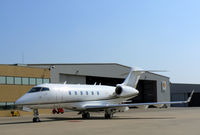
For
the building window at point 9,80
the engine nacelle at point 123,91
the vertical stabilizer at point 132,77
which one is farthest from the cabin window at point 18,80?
the engine nacelle at point 123,91

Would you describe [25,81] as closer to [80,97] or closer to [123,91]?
[80,97]

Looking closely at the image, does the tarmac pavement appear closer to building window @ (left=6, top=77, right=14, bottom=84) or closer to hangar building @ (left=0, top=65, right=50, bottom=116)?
hangar building @ (left=0, top=65, right=50, bottom=116)

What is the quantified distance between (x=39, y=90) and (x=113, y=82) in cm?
4596

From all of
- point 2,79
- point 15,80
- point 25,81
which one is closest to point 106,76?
point 25,81

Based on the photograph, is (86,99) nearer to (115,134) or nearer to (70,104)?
(70,104)

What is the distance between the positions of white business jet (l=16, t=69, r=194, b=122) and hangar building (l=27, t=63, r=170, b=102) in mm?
2496

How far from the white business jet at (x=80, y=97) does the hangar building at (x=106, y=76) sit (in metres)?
2.50

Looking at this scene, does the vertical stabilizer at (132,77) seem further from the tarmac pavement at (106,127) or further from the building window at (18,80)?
the building window at (18,80)

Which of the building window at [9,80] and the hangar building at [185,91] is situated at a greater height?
the building window at [9,80]

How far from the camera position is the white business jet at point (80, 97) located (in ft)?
69.1

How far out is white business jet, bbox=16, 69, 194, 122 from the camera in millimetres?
21077

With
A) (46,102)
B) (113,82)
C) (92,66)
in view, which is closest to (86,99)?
(46,102)

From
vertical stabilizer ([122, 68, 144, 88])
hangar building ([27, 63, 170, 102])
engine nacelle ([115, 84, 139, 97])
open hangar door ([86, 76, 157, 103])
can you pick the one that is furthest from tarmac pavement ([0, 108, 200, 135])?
open hangar door ([86, 76, 157, 103])

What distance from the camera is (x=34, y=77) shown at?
3800 cm
